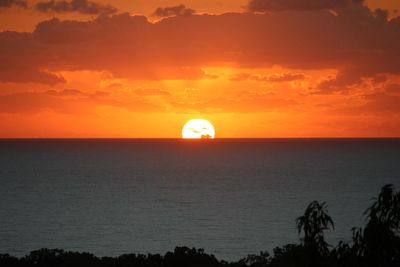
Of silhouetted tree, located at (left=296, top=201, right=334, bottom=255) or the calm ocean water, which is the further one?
the calm ocean water

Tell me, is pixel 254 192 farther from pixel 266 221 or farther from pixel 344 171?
pixel 344 171

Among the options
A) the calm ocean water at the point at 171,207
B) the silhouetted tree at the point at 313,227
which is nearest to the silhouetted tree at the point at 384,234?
the silhouetted tree at the point at 313,227

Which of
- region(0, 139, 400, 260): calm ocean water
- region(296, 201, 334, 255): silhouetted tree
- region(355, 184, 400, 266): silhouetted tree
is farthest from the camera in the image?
region(0, 139, 400, 260): calm ocean water

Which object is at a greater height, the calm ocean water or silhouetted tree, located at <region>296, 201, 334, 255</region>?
silhouetted tree, located at <region>296, 201, 334, 255</region>

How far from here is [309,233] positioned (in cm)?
1523

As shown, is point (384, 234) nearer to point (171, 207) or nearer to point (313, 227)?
point (313, 227)

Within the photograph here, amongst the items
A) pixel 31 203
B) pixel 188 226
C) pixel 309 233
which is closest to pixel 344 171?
pixel 31 203

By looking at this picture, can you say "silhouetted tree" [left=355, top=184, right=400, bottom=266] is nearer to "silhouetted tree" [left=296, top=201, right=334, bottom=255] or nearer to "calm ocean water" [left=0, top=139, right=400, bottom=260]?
"silhouetted tree" [left=296, top=201, right=334, bottom=255]

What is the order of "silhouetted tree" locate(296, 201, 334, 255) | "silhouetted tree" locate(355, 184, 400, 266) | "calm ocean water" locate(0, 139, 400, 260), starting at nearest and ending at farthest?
"silhouetted tree" locate(355, 184, 400, 266), "silhouetted tree" locate(296, 201, 334, 255), "calm ocean water" locate(0, 139, 400, 260)

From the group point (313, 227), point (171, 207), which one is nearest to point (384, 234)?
point (313, 227)

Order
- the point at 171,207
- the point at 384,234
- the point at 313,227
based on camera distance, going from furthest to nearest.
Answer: the point at 171,207 < the point at 313,227 < the point at 384,234

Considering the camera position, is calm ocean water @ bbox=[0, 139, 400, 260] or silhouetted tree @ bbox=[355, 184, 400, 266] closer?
silhouetted tree @ bbox=[355, 184, 400, 266]

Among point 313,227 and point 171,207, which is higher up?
point 313,227

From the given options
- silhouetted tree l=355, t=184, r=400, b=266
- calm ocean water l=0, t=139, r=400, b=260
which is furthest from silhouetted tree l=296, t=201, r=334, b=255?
calm ocean water l=0, t=139, r=400, b=260
